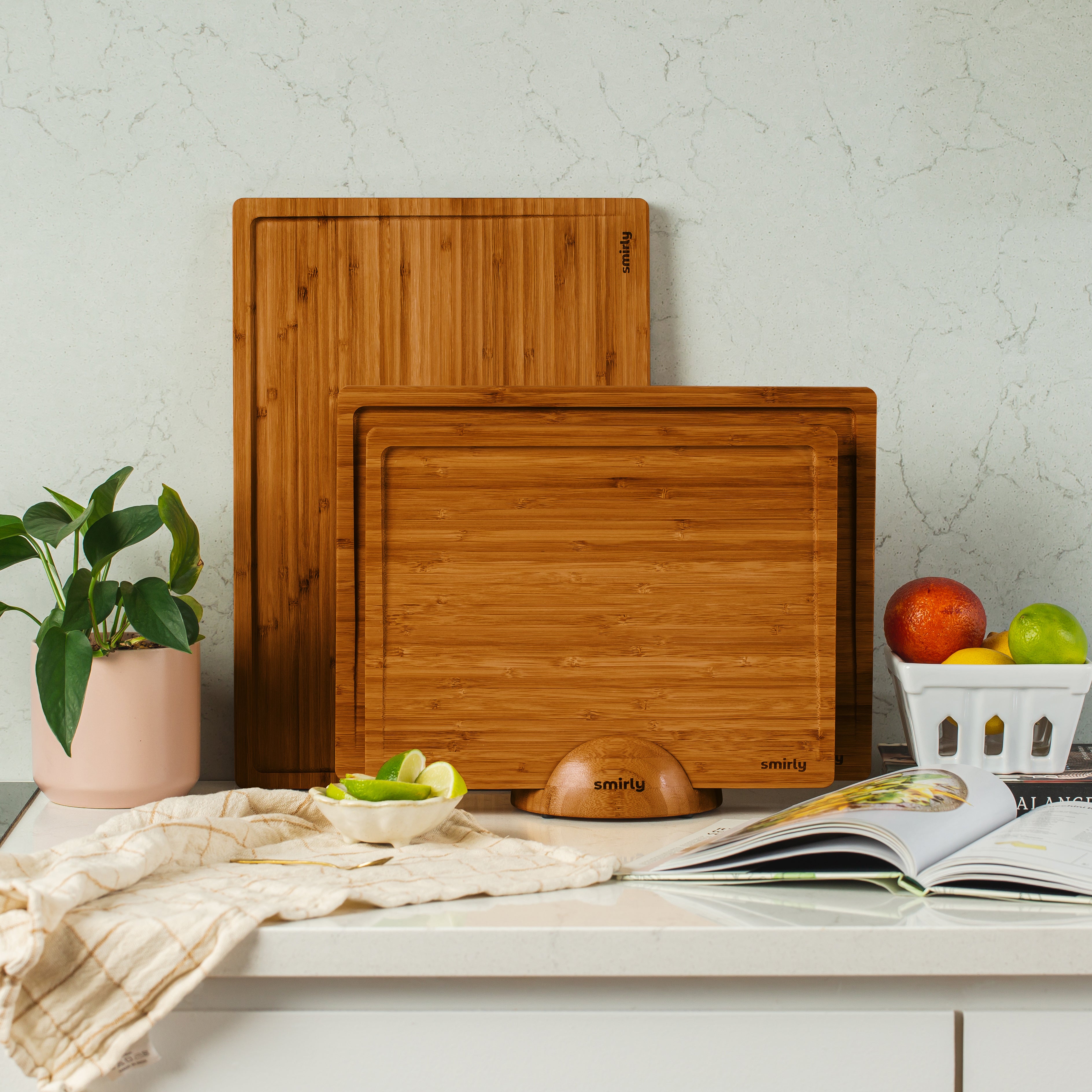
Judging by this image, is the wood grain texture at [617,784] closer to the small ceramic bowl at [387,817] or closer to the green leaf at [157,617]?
the small ceramic bowl at [387,817]

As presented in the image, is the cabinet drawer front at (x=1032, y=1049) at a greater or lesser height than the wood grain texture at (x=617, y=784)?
lesser

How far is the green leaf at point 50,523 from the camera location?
2.87 feet

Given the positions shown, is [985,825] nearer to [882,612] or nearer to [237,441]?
[882,612]

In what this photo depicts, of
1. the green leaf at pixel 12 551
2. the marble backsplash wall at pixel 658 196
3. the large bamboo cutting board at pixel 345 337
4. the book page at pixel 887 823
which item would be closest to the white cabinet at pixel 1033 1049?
the book page at pixel 887 823

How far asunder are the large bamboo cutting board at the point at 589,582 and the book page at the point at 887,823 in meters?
0.11

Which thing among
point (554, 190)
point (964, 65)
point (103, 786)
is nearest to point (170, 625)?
point (103, 786)

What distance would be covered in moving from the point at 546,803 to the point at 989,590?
604 millimetres

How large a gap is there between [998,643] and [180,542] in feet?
2.68

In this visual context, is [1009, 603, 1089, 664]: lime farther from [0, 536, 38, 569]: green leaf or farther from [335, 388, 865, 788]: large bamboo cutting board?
[0, 536, 38, 569]: green leaf

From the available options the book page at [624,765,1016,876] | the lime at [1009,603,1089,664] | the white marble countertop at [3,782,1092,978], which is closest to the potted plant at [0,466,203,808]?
the white marble countertop at [3,782,1092,978]

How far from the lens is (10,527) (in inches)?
35.2

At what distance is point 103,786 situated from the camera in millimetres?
917

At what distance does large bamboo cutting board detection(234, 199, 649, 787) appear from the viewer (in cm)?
105

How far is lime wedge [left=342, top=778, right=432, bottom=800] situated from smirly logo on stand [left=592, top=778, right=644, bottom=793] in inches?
6.4
